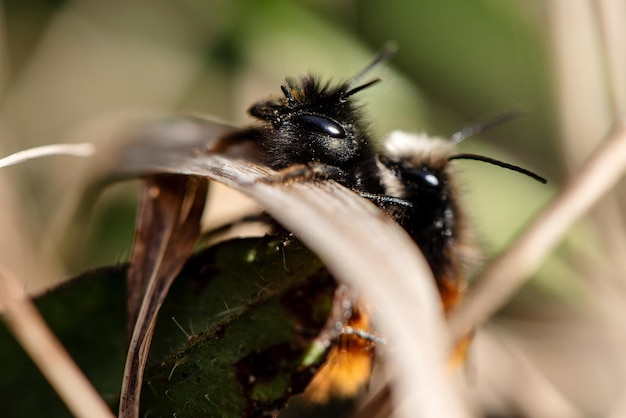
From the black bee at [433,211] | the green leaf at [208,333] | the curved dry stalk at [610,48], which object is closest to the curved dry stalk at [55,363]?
the green leaf at [208,333]

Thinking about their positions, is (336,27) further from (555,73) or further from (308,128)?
(308,128)

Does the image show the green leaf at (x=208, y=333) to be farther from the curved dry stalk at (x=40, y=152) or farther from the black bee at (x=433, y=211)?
the black bee at (x=433, y=211)

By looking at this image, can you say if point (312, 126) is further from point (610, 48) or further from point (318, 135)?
point (610, 48)

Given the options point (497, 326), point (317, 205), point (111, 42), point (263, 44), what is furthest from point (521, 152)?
point (317, 205)

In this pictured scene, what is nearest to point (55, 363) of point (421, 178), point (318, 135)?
point (318, 135)

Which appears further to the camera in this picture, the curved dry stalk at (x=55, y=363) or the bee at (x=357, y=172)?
the bee at (x=357, y=172)

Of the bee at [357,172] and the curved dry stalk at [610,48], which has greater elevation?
the curved dry stalk at [610,48]

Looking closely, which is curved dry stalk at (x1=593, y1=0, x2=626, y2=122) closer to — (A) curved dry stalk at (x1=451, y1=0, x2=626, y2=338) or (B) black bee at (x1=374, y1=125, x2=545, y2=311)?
(A) curved dry stalk at (x1=451, y1=0, x2=626, y2=338)
